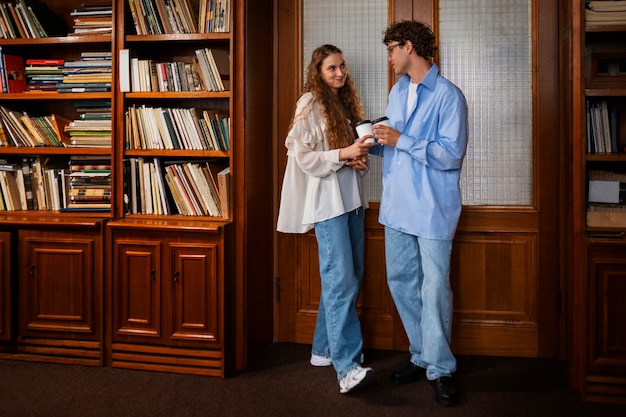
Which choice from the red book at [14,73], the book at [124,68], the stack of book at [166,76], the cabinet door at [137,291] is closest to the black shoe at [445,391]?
the cabinet door at [137,291]

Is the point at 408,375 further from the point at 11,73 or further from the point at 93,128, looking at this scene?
the point at 11,73

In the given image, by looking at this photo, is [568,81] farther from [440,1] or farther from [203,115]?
[203,115]

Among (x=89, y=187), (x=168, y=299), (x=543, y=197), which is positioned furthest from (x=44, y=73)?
(x=543, y=197)

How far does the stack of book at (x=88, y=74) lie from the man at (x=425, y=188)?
5.08 feet

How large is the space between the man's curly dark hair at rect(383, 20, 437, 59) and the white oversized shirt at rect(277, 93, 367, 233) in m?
0.48

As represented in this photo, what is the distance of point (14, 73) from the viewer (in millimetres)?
3572

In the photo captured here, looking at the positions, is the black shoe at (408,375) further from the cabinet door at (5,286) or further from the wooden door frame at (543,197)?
the cabinet door at (5,286)

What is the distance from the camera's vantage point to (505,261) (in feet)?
11.3

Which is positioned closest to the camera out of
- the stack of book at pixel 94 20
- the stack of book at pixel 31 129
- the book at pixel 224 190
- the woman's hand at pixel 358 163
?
the woman's hand at pixel 358 163

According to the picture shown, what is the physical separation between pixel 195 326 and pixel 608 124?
2.25 m

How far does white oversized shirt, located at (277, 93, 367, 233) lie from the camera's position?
294 cm

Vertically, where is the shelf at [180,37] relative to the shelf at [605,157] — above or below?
above

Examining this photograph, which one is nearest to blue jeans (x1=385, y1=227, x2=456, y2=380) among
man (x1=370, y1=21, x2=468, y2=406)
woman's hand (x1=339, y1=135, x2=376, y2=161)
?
man (x1=370, y1=21, x2=468, y2=406)

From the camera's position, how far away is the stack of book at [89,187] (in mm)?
3473
